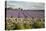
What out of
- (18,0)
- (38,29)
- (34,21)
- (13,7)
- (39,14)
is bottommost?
(38,29)

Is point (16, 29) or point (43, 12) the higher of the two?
point (43, 12)

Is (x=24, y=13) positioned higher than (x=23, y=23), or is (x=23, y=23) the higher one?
(x=24, y=13)

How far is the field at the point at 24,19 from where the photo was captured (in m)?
1.20

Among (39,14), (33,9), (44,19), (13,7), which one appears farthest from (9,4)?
(44,19)

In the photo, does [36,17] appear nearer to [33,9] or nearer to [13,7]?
[33,9]

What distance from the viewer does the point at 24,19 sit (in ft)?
4.03

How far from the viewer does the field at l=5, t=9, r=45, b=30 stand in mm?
1197

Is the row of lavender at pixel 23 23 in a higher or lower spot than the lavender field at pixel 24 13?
lower

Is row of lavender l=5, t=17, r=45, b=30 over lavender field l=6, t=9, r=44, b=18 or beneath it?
beneath

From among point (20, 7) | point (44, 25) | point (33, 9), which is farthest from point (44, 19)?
point (20, 7)

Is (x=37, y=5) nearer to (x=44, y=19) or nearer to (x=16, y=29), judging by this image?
(x=44, y=19)

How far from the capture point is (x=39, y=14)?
4.17 feet

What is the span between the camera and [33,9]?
125 cm

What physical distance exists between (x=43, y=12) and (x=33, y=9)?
0.56 feet
